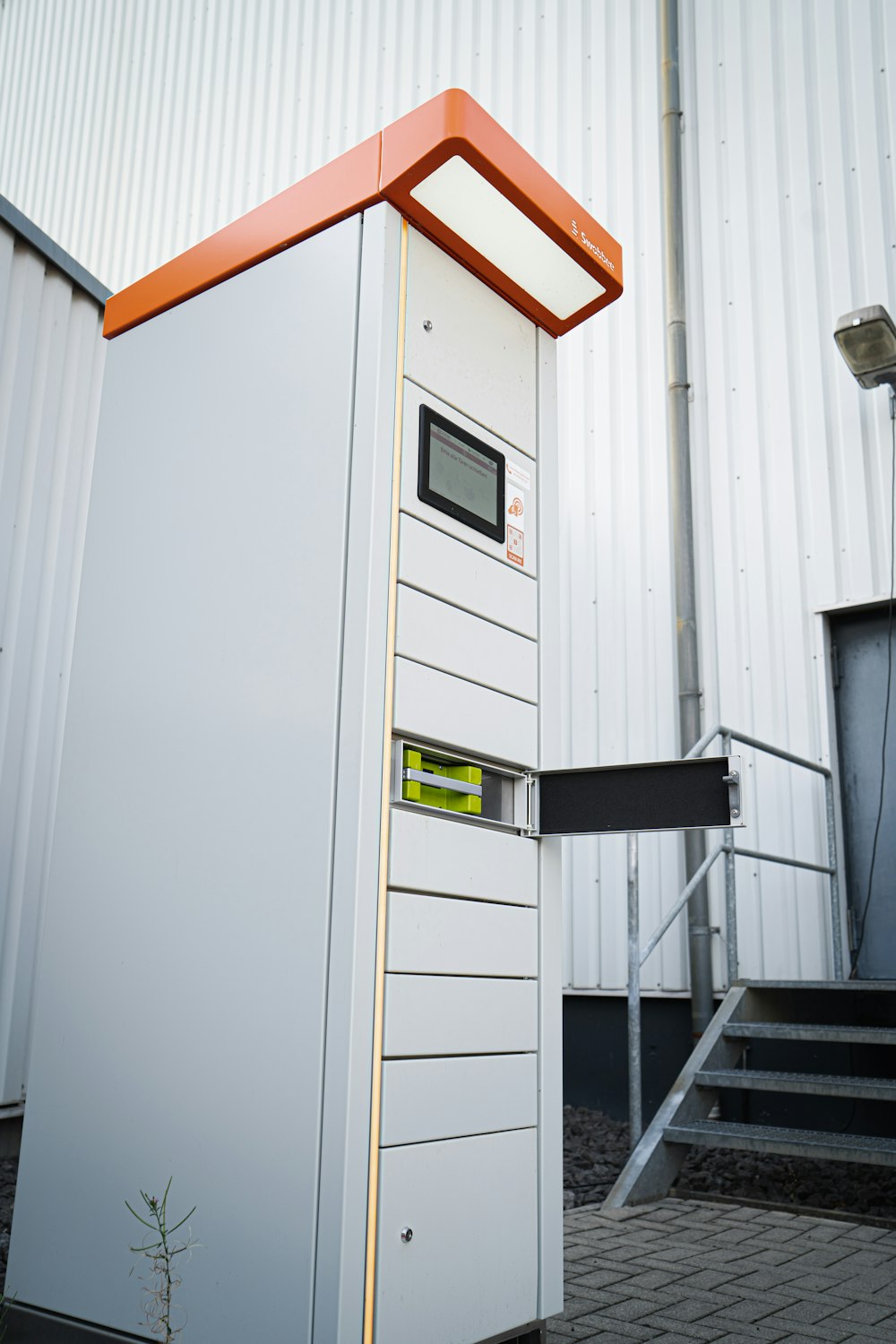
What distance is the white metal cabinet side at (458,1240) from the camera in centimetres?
201

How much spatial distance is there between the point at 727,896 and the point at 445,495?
323 centimetres

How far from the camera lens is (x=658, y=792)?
7.78ft

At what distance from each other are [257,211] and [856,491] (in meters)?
3.97

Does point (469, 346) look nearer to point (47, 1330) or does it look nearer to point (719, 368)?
point (47, 1330)

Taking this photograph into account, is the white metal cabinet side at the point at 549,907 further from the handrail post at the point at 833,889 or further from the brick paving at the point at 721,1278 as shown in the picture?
the handrail post at the point at 833,889

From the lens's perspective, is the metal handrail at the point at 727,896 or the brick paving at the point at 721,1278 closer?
the brick paving at the point at 721,1278

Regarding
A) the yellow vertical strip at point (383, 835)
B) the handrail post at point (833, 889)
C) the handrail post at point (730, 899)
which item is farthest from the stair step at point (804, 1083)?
the yellow vertical strip at point (383, 835)

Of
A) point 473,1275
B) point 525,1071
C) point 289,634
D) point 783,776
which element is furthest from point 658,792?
point 783,776

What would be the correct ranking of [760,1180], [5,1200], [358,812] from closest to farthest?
[358,812], [5,1200], [760,1180]

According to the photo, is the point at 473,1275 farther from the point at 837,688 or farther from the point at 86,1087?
the point at 837,688

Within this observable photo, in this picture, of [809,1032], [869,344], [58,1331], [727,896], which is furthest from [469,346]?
[869,344]

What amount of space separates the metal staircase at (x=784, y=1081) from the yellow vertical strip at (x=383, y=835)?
2.36m

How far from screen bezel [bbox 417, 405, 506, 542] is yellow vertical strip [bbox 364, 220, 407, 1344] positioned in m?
0.08

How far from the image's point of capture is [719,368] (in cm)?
629
